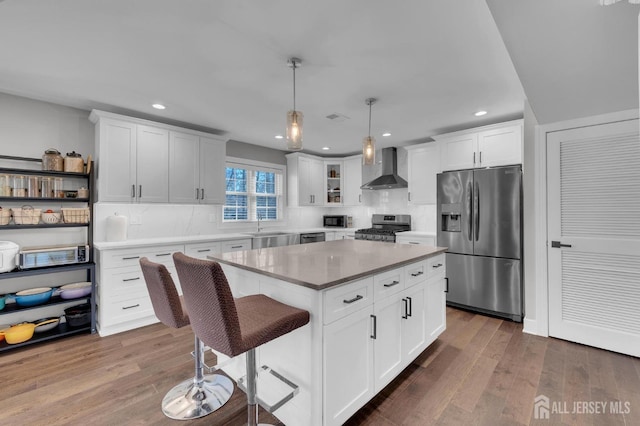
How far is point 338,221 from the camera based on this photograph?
5.98 meters

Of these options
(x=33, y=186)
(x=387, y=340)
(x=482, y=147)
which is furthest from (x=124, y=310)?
(x=482, y=147)

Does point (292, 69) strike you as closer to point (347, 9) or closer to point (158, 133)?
point (347, 9)

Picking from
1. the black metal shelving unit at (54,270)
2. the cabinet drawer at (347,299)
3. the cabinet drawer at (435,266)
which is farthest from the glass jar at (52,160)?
the cabinet drawer at (435,266)

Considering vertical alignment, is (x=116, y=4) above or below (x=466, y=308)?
above

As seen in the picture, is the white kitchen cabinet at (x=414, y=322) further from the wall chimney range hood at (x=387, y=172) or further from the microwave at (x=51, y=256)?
the microwave at (x=51, y=256)

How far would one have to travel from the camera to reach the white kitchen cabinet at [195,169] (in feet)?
12.1

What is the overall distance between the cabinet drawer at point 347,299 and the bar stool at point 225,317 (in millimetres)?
129

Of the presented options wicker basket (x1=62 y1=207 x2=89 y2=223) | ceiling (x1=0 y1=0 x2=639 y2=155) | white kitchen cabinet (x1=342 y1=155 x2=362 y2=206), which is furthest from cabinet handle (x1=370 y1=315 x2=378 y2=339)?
white kitchen cabinet (x1=342 y1=155 x2=362 y2=206)

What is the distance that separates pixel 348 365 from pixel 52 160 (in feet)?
11.6

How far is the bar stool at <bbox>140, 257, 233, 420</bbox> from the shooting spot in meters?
1.65

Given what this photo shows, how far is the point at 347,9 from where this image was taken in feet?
5.47

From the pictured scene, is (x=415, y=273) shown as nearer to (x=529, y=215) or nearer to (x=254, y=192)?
(x=529, y=215)

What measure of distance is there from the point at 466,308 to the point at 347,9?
3590mm

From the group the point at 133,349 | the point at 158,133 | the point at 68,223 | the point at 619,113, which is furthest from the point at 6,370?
the point at 619,113
